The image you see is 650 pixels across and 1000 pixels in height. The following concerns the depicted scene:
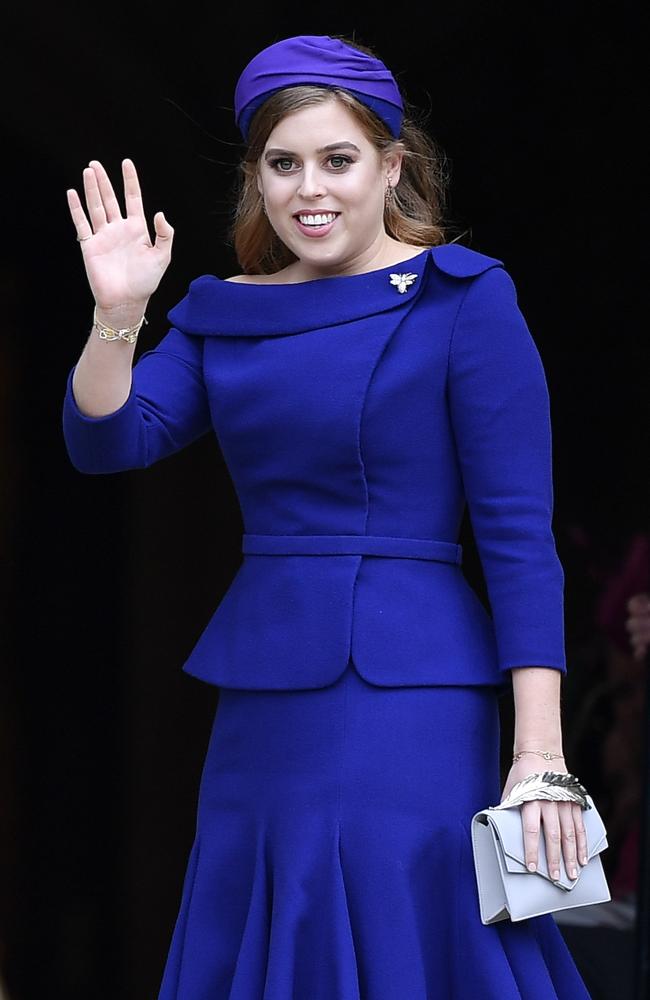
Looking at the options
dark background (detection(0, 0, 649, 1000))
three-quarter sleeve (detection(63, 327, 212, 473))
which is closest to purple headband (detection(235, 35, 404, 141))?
three-quarter sleeve (detection(63, 327, 212, 473))

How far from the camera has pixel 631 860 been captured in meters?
3.96

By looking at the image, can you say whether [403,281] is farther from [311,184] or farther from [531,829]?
[531,829]

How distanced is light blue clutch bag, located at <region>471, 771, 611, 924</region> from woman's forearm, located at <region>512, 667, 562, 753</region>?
4cm

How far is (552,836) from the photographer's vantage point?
2264 millimetres

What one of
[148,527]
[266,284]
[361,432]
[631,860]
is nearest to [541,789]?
[361,432]

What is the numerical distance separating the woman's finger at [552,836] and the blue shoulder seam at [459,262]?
2.20 ft

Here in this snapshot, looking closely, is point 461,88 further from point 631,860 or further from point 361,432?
point 361,432

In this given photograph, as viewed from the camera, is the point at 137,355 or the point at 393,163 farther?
the point at 137,355

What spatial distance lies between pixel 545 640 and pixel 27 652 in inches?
104

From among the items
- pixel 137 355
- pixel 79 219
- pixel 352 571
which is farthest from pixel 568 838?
pixel 137 355

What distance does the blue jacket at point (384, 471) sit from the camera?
2328 mm

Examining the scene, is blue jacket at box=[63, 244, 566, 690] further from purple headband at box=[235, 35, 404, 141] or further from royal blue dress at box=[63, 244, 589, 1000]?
purple headband at box=[235, 35, 404, 141]

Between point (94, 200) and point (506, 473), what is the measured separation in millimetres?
608

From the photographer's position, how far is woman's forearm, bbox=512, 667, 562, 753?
2.32 m
